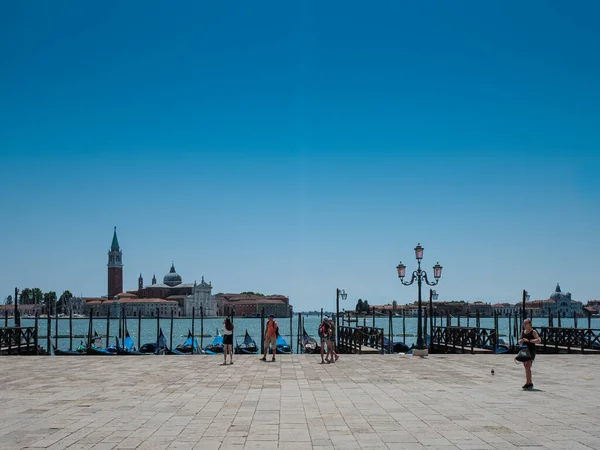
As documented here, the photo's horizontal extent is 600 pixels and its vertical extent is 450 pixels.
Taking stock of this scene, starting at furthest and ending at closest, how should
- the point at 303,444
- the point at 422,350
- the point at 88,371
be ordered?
1. the point at 422,350
2. the point at 88,371
3. the point at 303,444

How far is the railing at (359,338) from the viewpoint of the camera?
3138cm

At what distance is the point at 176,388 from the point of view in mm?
13938

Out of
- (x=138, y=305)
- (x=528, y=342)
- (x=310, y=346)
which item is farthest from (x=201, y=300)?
(x=528, y=342)

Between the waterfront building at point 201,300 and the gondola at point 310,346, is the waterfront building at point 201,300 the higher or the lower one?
the lower one

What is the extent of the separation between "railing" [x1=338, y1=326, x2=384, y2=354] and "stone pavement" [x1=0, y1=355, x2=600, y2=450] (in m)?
12.5

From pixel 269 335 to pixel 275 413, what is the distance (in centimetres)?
1000

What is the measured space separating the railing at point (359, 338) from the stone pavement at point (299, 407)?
12536 mm

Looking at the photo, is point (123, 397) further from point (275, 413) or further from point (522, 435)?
point (522, 435)

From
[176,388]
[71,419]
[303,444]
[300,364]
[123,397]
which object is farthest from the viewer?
[300,364]

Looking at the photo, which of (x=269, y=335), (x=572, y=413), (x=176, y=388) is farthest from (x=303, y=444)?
(x=269, y=335)

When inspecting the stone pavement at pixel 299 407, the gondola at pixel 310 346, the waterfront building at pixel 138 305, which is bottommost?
the waterfront building at pixel 138 305

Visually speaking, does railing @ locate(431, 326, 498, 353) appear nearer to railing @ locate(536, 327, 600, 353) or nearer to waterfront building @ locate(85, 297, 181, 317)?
railing @ locate(536, 327, 600, 353)

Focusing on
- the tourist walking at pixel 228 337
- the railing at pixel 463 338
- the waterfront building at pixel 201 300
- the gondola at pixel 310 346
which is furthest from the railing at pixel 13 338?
the waterfront building at pixel 201 300

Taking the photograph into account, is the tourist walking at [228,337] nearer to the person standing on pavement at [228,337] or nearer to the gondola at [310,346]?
the person standing on pavement at [228,337]
